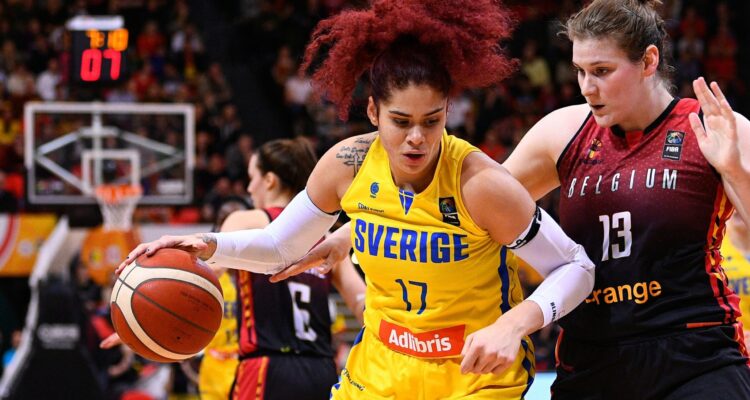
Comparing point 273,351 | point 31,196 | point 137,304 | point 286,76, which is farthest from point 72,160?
point 137,304

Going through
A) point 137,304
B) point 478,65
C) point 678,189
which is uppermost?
point 478,65

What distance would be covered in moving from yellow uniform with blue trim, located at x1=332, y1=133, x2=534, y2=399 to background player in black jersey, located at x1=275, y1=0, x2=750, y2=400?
1.00 feet

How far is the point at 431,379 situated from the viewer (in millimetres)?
3219

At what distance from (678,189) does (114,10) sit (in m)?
13.7

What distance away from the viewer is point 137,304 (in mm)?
3383

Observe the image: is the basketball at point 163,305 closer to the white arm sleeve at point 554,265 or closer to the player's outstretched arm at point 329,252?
the player's outstretched arm at point 329,252

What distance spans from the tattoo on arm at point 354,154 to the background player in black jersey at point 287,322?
4.65 ft

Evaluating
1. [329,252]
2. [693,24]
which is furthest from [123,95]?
[329,252]

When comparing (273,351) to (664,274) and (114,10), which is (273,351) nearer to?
(664,274)

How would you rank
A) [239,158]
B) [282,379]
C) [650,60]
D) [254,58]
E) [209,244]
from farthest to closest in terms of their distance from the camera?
[254,58] < [239,158] < [282,379] < [209,244] < [650,60]

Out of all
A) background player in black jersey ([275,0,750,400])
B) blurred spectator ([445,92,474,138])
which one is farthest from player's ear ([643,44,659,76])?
blurred spectator ([445,92,474,138])

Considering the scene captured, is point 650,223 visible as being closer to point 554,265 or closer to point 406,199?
point 554,265

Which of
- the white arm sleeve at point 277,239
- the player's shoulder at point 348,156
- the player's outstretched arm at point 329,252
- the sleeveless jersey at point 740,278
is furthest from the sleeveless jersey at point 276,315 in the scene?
the sleeveless jersey at point 740,278

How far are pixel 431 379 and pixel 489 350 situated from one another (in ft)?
1.24
